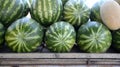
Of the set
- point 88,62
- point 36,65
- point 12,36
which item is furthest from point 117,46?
point 12,36

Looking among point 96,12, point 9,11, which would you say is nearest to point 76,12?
point 96,12

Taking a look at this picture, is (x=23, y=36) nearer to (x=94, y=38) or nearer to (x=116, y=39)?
(x=94, y=38)

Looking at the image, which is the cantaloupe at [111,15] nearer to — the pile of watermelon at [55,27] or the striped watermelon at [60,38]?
the pile of watermelon at [55,27]

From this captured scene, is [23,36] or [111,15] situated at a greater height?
[111,15]

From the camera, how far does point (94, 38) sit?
1289 mm

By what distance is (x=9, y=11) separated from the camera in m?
1.36

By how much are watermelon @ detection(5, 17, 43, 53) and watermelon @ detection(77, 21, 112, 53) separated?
0.82ft

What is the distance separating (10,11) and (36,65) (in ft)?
1.26

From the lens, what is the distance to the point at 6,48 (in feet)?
4.50

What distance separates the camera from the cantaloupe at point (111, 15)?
4.36ft

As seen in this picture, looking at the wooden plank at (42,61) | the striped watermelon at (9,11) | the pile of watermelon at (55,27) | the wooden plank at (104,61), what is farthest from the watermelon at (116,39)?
the striped watermelon at (9,11)

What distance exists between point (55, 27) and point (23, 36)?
19 cm

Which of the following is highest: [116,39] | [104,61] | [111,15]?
[111,15]

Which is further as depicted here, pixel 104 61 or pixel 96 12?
pixel 96 12
